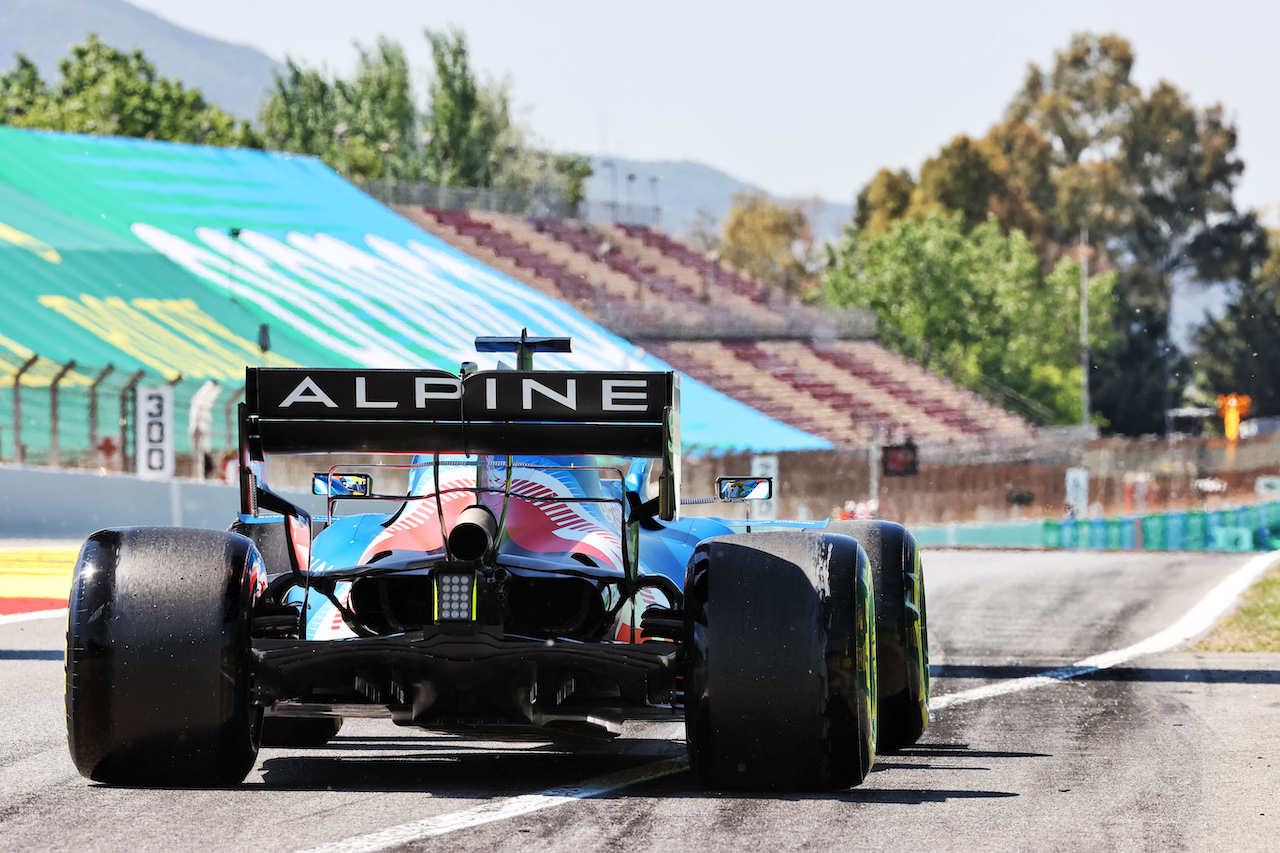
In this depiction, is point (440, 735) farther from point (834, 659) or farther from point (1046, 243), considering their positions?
point (1046, 243)

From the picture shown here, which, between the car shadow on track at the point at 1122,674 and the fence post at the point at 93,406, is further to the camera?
the fence post at the point at 93,406

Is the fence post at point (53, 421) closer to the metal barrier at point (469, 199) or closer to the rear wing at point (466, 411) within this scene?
the rear wing at point (466, 411)

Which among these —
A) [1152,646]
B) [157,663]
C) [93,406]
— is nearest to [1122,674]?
[1152,646]

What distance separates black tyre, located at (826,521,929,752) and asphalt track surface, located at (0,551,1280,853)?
16cm

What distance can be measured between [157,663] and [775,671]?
7.01 feet

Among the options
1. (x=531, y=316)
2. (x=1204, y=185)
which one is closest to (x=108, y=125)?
(x=531, y=316)

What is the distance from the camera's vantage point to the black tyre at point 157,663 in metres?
6.55

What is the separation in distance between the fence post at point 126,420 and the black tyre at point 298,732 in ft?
75.5

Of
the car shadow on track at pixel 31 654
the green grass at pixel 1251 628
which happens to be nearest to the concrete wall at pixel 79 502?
the green grass at pixel 1251 628

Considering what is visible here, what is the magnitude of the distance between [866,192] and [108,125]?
42.7 m

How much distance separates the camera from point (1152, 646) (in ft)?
50.0

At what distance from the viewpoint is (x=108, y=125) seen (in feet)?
244

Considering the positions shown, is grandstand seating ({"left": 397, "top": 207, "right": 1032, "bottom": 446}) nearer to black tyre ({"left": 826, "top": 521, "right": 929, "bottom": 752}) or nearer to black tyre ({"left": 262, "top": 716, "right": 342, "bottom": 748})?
black tyre ({"left": 826, "top": 521, "right": 929, "bottom": 752})

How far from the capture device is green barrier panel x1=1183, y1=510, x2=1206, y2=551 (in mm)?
42000
